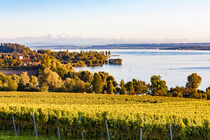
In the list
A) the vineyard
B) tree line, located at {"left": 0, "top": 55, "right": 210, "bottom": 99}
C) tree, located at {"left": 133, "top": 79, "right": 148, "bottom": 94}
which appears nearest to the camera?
the vineyard

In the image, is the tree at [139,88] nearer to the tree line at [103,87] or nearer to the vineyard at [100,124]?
the tree line at [103,87]

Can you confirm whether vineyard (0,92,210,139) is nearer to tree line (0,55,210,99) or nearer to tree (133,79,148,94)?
tree line (0,55,210,99)

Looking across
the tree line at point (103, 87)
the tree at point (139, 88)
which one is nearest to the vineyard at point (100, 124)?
the tree line at point (103, 87)

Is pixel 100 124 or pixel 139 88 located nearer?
pixel 100 124

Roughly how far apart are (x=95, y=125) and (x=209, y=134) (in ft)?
23.5

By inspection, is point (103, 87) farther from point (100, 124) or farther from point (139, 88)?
point (100, 124)

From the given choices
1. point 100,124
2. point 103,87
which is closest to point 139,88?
point 103,87

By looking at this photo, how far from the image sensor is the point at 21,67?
5359 inches

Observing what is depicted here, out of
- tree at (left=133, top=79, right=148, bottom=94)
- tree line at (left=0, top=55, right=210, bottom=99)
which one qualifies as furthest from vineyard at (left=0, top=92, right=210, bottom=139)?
tree at (left=133, top=79, right=148, bottom=94)

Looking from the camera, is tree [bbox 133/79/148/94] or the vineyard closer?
the vineyard

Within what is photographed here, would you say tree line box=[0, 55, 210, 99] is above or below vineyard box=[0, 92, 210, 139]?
below

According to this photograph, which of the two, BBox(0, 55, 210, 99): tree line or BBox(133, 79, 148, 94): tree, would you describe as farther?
BBox(133, 79, 148, 94): tree

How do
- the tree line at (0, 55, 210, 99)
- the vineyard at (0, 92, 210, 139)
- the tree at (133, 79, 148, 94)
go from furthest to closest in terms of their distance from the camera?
the tree at (133, 79, 148, 94)
the tree line at (0, 55, 210, 99)
the vineyard at (0, 92, 210, 139)

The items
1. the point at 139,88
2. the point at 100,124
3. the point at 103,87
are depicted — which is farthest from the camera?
the point at 103,87
